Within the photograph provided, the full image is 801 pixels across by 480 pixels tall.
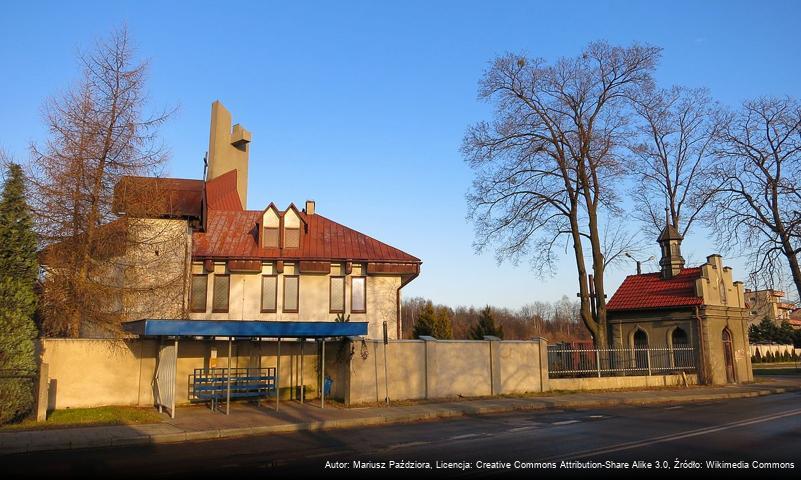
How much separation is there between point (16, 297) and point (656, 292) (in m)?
30.4

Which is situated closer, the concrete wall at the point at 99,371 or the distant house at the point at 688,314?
the concrete wall at the point at 99,371

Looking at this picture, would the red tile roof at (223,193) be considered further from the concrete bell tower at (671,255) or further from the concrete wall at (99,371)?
the concrete bell tower at (671,255)

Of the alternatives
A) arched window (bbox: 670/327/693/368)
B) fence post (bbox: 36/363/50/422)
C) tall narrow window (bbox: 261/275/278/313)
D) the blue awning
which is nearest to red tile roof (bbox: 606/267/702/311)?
arched window (bbox: 670/327/693/368)

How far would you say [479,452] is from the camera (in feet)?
36.2

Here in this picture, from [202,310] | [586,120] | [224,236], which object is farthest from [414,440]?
[586,120]

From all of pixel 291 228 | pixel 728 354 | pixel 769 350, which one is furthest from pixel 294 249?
pixel 769 350

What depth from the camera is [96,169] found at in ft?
61.5

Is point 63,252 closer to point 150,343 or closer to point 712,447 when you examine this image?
point 150,343

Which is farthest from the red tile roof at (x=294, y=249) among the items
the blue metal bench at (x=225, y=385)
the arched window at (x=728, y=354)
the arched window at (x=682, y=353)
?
the arched window at (x=728, y=354)

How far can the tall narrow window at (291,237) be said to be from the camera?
28438mm

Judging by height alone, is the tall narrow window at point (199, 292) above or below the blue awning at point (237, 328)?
above

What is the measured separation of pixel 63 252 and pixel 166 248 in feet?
12.8

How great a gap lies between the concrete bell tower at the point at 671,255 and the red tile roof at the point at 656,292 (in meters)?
0.43

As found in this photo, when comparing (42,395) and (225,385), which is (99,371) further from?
(225,385)
